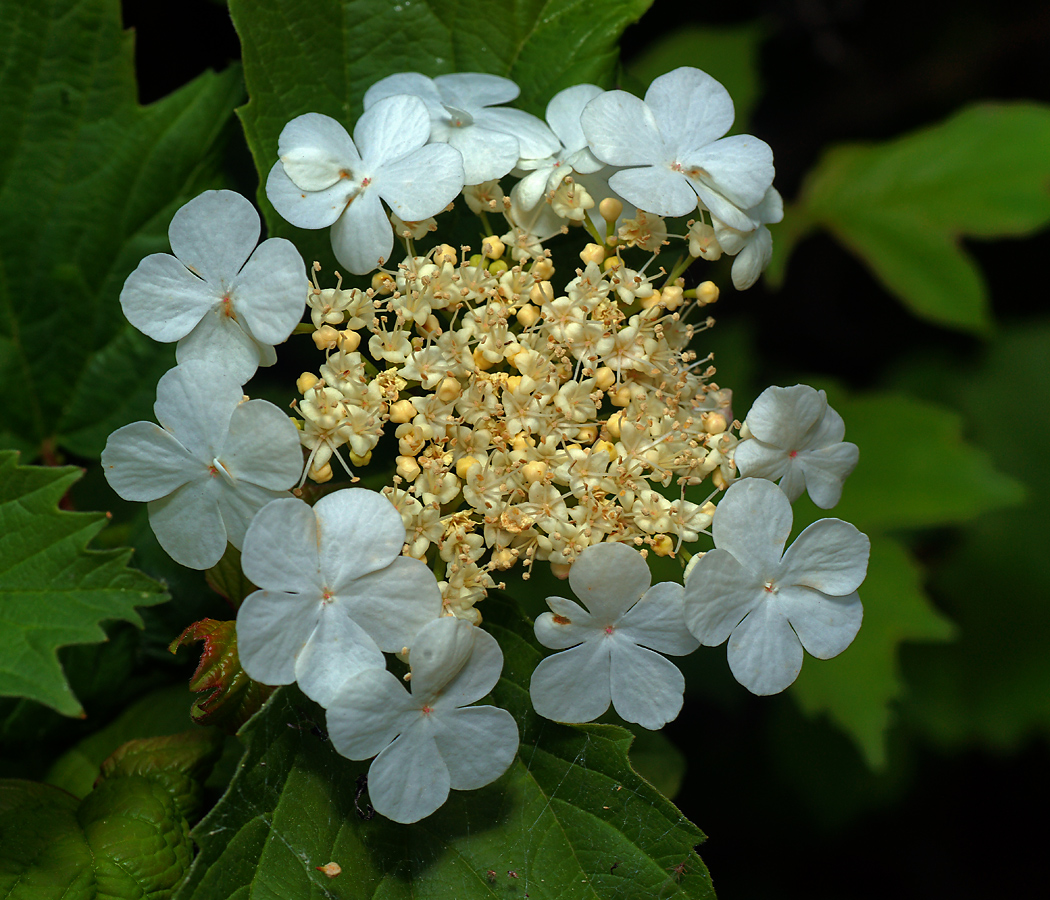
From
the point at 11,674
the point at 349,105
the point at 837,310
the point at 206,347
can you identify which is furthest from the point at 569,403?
the point at 837,310

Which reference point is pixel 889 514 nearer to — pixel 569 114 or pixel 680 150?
pixel 680 150

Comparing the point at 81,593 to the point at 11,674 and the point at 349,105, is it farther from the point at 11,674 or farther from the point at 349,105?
the point at 349,105

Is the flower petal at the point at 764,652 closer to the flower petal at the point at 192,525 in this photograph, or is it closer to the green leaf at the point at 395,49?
the flower petal at the point at 192,525

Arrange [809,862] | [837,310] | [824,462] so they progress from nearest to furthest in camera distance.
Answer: [824,462] < [809,862] < [837,310]

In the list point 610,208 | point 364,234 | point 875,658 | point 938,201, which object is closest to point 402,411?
point 364,234

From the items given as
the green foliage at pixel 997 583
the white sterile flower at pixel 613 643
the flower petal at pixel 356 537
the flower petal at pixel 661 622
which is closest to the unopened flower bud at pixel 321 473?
the flower petal at pixel 356 537

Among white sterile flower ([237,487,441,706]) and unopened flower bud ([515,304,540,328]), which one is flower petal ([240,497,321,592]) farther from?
unopened flower bud ([515,304,540,328])

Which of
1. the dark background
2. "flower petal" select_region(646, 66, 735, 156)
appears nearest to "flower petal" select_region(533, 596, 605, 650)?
"flower petal" select_region(646, 66, 735, 156)
